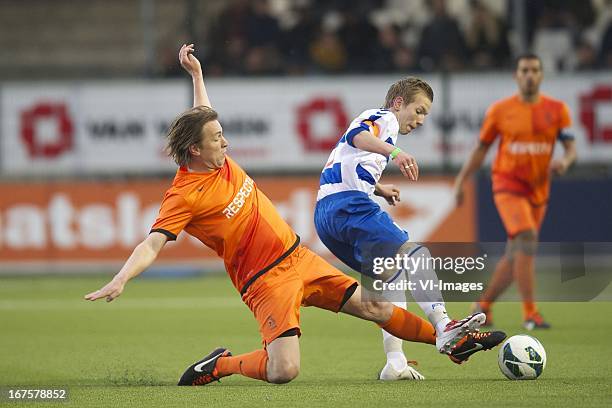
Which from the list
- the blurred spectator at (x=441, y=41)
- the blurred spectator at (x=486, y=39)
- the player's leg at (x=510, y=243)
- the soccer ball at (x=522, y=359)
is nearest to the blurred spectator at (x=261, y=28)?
the blurred spectator at (x=441, y=41)

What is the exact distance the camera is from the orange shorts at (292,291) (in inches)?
279

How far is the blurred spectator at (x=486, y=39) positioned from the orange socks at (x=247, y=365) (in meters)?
10.0

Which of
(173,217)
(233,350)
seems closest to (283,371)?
(173,217)

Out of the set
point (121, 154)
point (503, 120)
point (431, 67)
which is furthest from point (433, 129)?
point (503, 120)

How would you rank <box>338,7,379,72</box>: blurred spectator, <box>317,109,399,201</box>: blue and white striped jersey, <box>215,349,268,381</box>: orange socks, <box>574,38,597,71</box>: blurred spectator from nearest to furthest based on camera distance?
<box>215,349,268,381</box>: orange socks → <box>317,109,399,201</box>: blue and white striped jersey → <box>574,38,597,71</box>: blurred spectator → <box>338,7,379,72</box>: blurred spectator

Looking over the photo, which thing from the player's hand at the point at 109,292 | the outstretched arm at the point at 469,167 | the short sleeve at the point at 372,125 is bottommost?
the outstretched arm at the point at 469,167

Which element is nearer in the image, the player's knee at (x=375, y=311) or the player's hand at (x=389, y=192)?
the player's knee at (x=375, y=311)

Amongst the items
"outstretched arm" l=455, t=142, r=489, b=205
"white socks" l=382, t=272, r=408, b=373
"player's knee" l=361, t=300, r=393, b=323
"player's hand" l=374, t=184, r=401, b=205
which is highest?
"player's hand" l=374, t=184, r=401, b=205

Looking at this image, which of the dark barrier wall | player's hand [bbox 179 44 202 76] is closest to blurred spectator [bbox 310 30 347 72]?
the dark barrier wall

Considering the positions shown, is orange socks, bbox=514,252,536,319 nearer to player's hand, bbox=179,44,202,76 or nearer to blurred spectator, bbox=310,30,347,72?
player's hand, bbox=179,44,202,76

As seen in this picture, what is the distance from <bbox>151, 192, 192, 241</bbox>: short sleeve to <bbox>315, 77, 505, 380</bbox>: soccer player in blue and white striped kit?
3.82 ft

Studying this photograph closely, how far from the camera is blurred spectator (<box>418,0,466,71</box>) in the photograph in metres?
16.7

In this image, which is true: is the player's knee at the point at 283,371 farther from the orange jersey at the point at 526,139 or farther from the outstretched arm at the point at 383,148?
the orange jersey at the point at 526,139

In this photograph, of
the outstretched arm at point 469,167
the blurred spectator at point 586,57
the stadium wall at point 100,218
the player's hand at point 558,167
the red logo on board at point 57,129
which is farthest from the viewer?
the red logo on board at point 57,129
